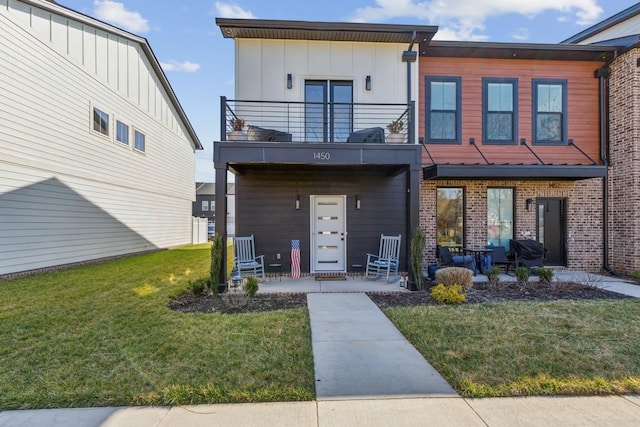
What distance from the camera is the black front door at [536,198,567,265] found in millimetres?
9180

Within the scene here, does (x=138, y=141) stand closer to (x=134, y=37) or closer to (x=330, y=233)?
(x=134, y=37)

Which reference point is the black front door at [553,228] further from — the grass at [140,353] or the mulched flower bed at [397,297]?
the grass at [140,353]

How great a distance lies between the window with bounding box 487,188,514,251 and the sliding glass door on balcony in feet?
14.6

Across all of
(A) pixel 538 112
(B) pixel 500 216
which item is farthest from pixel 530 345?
(A) pixel 538 112

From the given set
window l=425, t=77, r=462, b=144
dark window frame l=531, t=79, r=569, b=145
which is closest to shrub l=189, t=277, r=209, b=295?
window l=425, t=77, r=462, b=144

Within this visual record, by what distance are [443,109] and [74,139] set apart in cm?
1115

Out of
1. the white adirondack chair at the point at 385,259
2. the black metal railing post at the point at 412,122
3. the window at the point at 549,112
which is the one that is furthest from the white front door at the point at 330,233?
the window at the point at 549,112

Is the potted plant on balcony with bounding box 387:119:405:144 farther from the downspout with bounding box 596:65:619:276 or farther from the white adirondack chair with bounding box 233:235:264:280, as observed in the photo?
the downspout with bounding box 596:65:619:276

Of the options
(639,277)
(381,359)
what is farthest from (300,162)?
(639,277)

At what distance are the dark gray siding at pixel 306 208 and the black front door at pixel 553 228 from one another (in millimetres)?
4018

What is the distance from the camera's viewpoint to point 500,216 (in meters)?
9.14

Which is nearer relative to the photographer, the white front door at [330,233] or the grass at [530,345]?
the grass at [530,345]

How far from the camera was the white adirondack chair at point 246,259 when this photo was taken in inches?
308

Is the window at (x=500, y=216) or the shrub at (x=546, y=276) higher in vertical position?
the window at (x=500, y=216)
